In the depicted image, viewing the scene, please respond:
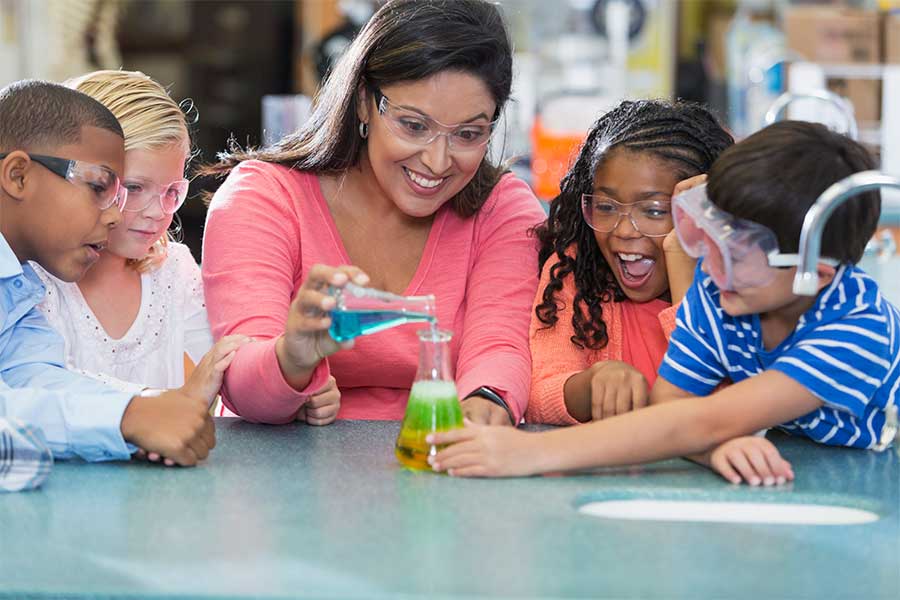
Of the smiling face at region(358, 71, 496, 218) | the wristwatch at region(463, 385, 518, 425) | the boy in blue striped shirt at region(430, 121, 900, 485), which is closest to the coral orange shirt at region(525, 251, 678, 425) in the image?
the wristwatch at region(463, 385, 518, 425)

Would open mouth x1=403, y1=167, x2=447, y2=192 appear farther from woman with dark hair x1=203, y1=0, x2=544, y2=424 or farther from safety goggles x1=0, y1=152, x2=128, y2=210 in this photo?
safety goggles x1=0, y1=152, x2=128, y2=210

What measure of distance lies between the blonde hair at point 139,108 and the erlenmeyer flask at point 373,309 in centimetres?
76

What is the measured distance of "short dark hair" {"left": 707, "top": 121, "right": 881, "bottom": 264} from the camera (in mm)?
1480

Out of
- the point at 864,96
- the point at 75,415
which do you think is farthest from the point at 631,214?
the point at 864,96

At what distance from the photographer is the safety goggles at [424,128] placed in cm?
191

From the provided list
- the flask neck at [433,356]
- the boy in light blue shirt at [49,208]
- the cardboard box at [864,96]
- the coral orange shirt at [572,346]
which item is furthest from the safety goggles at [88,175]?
the cardboard box at [864,96]

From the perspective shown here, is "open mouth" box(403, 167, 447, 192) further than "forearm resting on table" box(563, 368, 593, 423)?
Yes

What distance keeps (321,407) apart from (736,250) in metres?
0.64

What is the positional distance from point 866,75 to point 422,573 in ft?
15.3

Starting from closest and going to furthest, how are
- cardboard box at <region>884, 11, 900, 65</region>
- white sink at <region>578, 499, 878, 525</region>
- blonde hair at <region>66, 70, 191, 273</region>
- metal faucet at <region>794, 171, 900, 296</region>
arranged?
metal faucet at <region>794, 171, 900, 296</region>
white sink at <region>578, 499, 878, 525</region>
blonde hair at <region>66, 70, 191, 273</region>
cardboard box at <region>884, 11, 900, 65</region>

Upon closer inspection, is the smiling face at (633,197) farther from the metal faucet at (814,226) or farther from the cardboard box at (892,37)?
the cardboard box at (892,37)

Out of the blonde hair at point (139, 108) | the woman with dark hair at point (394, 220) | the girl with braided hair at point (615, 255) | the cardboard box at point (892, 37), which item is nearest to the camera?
the woman with dark hair at point (394, 220)

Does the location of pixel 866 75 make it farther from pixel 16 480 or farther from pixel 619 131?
pixel 16 480

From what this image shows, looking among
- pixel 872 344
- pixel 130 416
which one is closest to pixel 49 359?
pixel 130 416
